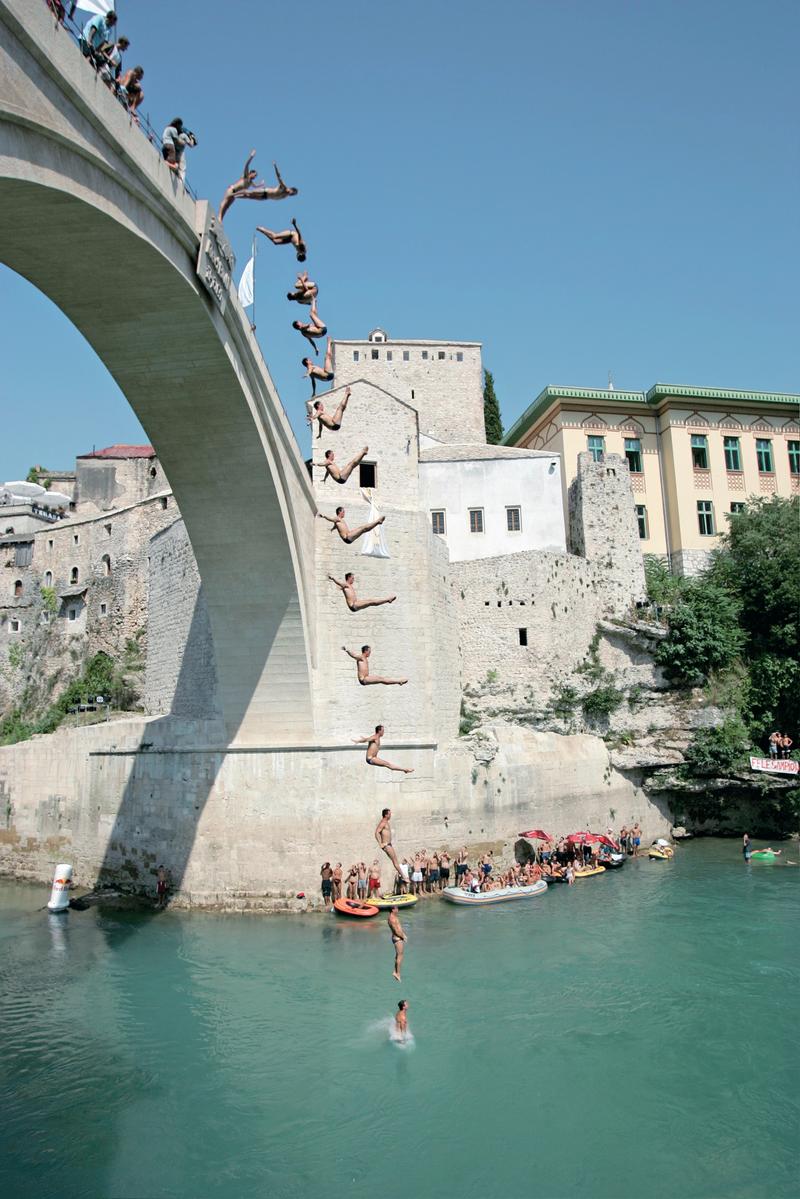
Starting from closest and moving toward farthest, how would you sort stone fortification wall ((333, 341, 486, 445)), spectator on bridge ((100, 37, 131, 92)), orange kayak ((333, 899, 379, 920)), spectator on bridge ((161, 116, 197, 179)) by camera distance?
spectator on bridge ((100, 37, 131, 92)), spectator on bridge ((161, 116, 197, 179)), orange kayak ((333, 899, 379, 920)), stone fortification wall ((333, 341, 486, 445))

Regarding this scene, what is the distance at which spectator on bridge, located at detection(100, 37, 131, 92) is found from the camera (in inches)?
321

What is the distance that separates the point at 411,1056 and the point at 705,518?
2615 cm

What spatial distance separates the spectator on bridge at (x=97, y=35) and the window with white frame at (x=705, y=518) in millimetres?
28313

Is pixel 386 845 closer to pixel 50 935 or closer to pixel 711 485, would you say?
pixel 50 935

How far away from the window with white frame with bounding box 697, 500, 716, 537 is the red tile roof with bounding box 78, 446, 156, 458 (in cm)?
2702

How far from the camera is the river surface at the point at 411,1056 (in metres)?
8.67

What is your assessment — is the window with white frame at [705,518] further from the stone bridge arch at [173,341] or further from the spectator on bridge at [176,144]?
the spectator on bridge at [176,144]

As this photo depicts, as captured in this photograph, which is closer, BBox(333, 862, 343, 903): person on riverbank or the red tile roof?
BBox(333, 862, 343, 903): person on riverbank

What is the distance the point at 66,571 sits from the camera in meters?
37.1

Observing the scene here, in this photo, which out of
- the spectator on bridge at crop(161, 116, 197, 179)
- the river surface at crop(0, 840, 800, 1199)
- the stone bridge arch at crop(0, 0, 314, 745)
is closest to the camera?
the stone bridge arch at crop(0, 0, 314, 745)

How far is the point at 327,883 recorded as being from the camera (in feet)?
56.0

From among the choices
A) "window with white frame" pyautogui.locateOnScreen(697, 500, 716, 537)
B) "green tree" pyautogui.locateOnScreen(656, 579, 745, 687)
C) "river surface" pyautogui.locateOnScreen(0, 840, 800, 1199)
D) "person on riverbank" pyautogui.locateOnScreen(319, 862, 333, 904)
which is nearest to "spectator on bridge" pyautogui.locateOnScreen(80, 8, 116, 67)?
"river surface" pyautogui.locateOnScreen(0, 840, 800, 1199)

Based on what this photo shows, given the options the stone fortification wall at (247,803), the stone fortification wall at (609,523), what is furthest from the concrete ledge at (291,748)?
the stone fortification wall at (609,523)

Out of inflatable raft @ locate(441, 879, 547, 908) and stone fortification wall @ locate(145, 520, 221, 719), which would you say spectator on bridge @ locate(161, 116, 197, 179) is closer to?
stone fortification wall @ locate(145, 520, 221, 719)
